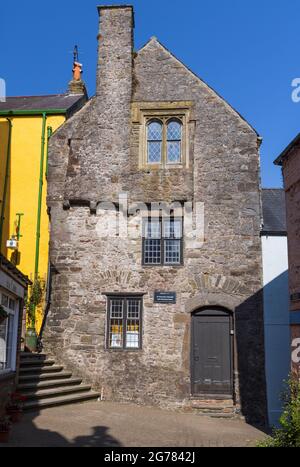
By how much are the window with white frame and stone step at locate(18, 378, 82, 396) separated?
804mm

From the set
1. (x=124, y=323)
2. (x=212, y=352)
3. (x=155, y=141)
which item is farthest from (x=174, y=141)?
(x=212, y=352)

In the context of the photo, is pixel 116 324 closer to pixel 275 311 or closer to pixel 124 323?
pixel 124 323

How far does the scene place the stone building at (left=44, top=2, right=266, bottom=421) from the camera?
13.7m

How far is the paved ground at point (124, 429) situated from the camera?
29.8 ft

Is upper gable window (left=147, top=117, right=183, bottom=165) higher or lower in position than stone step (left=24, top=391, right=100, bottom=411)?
higher

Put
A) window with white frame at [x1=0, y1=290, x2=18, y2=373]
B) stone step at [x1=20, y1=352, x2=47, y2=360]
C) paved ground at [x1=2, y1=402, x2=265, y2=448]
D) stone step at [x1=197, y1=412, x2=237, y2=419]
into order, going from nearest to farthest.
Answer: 1. paved ground at [x1=2, y1=402, x2=265, y2=448]
2. window with white frame at [x1=0, y1=290, x2=18, y2=373]
3. stone step at [x1=197, y1=412, x2=237, y2=419]
4. stone step at [x1=20, y1=352, x2=47, y2=360]

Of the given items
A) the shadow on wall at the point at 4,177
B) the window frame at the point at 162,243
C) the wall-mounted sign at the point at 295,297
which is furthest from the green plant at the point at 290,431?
the shadow on wall at the point at 4,177

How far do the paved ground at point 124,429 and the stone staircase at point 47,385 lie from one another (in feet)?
0.94

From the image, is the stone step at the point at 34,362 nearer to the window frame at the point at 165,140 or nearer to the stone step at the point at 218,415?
the stone step at the point at 218,415

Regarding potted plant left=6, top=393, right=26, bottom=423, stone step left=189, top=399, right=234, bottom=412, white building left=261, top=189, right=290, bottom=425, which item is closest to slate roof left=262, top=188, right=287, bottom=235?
white building left=261, top=189, right=290, bottom=425

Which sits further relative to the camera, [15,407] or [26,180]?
[26,180]

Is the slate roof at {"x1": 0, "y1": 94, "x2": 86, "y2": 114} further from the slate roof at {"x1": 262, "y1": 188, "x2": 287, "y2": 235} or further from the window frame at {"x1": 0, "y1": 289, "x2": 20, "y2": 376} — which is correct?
the window frame at {"x1": 0, "y1": 289, "x2": 20, "y2": 376}

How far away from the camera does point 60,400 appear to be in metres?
12.2

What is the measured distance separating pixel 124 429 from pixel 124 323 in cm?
423
